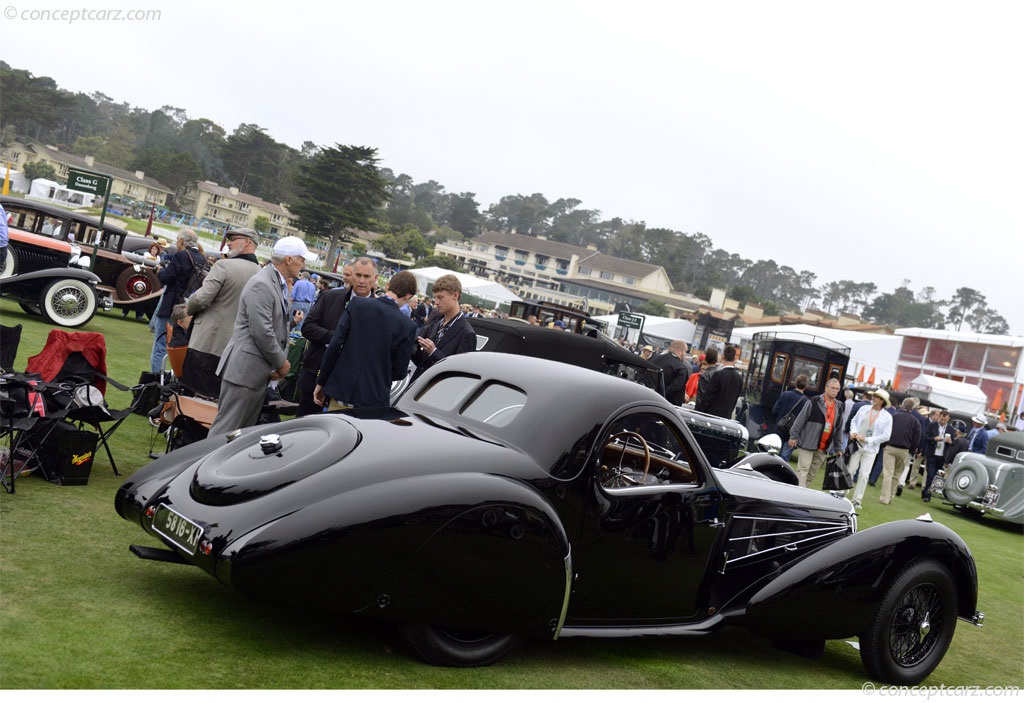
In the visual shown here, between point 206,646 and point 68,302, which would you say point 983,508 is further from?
point 68,302

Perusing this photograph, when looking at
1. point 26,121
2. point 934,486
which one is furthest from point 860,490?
point 26,121

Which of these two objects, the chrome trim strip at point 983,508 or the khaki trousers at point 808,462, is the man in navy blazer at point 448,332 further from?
the chrome trim strip at point 983,508

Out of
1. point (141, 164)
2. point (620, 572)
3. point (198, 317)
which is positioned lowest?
point (620, 572)

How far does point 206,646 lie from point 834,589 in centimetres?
370

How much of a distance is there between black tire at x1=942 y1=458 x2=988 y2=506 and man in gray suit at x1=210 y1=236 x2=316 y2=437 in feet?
49.9

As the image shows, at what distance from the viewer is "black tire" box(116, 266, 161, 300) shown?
19047 mm

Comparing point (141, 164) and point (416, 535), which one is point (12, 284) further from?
→ point (141, 164)

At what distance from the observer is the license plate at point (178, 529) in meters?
4.21

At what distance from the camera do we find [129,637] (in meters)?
3.99

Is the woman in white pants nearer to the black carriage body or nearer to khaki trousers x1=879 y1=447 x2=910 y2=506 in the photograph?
khaki trousers x1=879 y1=447 x2=910 y2=506

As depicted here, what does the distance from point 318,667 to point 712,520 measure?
2.53 meters

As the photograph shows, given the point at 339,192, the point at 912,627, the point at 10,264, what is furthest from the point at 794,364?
the point at 339,192

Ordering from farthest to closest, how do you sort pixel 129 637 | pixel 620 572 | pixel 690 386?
pixel 690 386 < pixel 620 572 < pixel 129 637

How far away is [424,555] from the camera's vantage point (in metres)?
4.14
